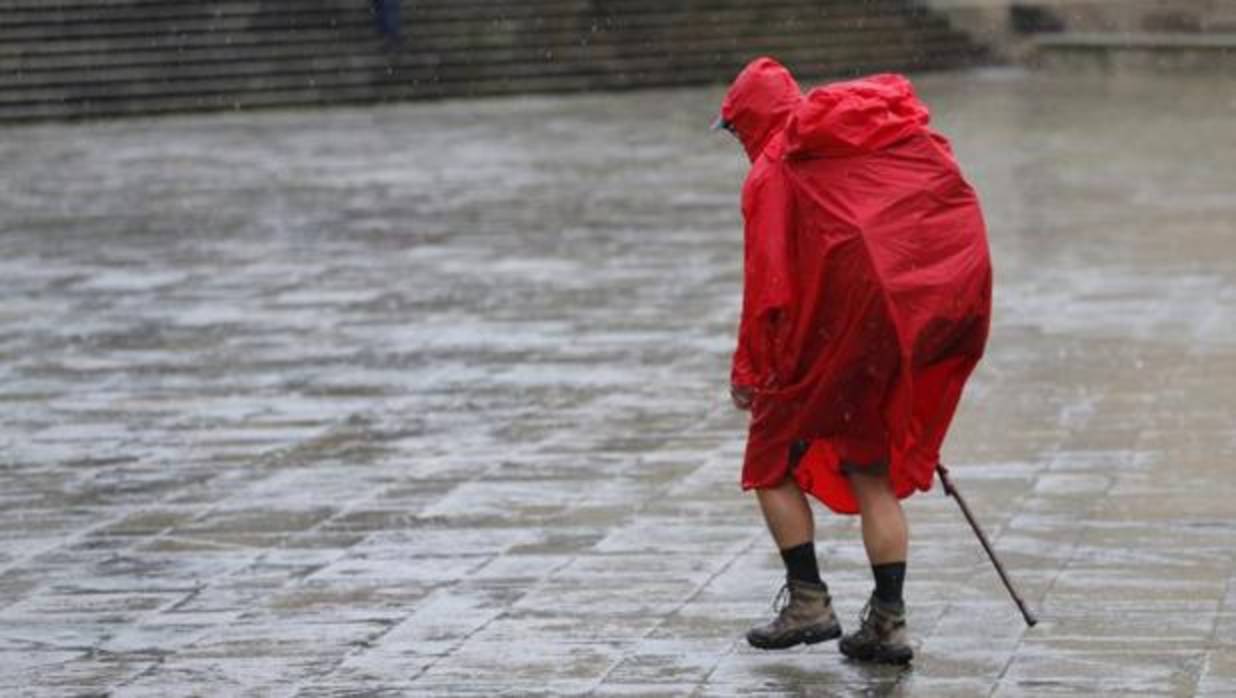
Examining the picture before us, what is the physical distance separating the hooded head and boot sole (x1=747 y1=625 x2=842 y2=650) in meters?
1.09

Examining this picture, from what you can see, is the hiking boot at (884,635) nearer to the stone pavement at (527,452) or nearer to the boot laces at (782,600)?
the stone pavement at (527,452)

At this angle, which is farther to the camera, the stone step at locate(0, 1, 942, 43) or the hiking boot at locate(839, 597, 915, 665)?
the stone step at locate(0, 1, 942, 43)

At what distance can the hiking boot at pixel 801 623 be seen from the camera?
21.6ft

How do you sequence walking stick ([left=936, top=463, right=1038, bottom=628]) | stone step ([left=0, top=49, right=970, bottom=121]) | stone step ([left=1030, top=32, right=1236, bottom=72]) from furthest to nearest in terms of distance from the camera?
1. stone step ([left=1030, top=32, right=1236, bottom=72])
2. stone step ([left=0, top=49, right=970, bottom=121])
3. walking stick ([left=936, top=463, right=1038, bottom=628])

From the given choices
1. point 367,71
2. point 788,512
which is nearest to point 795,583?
point 788,512

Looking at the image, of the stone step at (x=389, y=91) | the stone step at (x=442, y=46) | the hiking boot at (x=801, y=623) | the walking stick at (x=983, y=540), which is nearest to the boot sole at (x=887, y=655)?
the hiking boot at (x=801, y=623)

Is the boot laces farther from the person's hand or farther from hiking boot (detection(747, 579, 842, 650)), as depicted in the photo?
the person's hand

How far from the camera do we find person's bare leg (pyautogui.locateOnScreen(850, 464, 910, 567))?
6535mm

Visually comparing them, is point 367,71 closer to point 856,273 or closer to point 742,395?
point 742,395

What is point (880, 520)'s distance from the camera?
21.5 feet

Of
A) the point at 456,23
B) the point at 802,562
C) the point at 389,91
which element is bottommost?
the point at 389,91

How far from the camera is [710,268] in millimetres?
15531

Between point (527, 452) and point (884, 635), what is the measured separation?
3.62 metres

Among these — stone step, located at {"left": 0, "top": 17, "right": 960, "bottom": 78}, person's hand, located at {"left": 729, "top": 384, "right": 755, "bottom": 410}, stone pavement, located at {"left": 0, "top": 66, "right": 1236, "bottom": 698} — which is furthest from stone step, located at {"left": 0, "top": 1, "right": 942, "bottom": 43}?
person's hand, located at {"left": 729, "top": 384, "right": 755, "bottom": 410}
